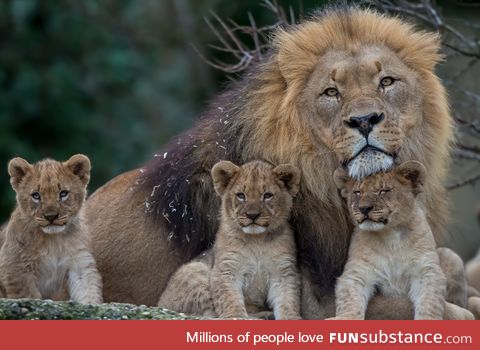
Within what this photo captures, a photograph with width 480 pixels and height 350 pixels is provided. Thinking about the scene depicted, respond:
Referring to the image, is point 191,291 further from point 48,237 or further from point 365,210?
point 365,210

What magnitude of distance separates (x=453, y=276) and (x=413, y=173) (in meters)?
0.59

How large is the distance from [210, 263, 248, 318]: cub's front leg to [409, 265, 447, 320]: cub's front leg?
805 mm

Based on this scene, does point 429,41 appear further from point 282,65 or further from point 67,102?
point 67,102

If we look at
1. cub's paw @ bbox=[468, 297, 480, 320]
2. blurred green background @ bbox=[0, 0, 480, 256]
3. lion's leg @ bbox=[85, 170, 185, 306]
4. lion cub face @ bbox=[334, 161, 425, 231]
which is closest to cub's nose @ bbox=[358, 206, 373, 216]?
lion cub face @ bbox=[334, 161, 425, 231]

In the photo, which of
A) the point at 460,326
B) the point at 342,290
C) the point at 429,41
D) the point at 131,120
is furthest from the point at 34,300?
the point at 131,120

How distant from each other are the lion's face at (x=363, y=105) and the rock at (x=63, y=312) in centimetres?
113

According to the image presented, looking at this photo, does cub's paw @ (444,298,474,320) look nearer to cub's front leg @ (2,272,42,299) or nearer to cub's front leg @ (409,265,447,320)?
cub's front leg @ (409,265,447,320)

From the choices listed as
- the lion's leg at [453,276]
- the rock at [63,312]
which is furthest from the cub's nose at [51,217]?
the lion's leg at [453,276]

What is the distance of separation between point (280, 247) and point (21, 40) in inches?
401

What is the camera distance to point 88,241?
7.50 metres

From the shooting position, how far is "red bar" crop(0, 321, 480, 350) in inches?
246

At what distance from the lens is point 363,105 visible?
6949 millimetres

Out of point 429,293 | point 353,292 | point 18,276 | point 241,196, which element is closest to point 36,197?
point 18,276

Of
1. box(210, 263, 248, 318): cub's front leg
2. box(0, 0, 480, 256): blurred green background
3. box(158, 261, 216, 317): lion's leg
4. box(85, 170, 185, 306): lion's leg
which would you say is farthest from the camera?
box(0, 0, 480, 256): blurred green background
